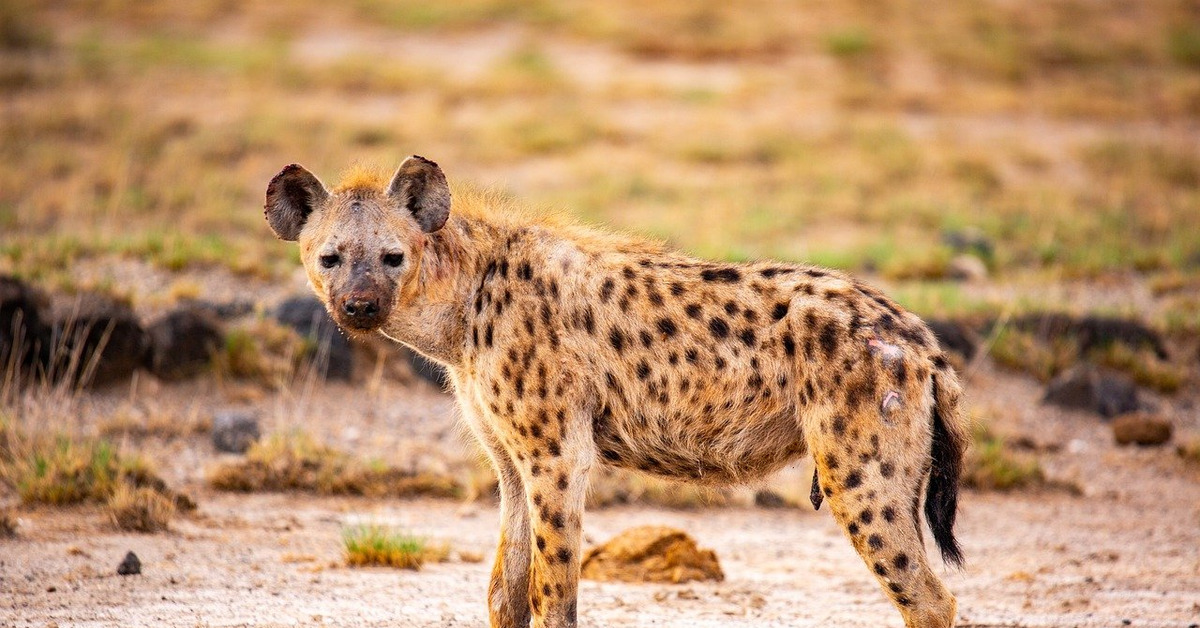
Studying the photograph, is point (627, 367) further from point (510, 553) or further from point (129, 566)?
point (129, 566)

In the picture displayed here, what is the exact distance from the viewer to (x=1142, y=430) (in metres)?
9.27

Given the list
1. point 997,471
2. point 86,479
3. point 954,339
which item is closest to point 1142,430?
point 997,471

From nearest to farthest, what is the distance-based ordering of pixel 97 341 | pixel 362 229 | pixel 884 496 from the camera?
pixel 884 496 < pixel 362 229 < pixel 97 341

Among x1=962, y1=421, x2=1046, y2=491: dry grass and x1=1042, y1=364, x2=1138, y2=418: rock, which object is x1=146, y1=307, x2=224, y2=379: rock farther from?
x1=1042, y1=364, x2=1138, y2=418: rock

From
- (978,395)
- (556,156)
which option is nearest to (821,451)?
(978,395)

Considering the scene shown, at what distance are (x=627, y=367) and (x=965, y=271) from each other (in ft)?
26.3

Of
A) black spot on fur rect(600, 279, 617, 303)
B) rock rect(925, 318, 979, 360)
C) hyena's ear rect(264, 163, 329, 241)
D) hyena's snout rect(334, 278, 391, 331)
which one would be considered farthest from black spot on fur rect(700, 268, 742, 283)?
rock rect(925, 318, 979, 360)

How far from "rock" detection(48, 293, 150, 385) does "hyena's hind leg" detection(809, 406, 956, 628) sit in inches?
208

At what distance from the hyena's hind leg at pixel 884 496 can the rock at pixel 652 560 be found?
6.41 feet

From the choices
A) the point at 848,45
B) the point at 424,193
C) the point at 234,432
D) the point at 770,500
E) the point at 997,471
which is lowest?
the point at 770,500

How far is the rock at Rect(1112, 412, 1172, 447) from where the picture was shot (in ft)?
30.4

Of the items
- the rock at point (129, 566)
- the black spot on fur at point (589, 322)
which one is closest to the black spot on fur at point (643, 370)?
the black spot on fur at point (589, 322)

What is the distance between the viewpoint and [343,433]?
873cm

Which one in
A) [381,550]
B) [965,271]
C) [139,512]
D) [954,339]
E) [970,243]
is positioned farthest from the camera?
[970,243]
